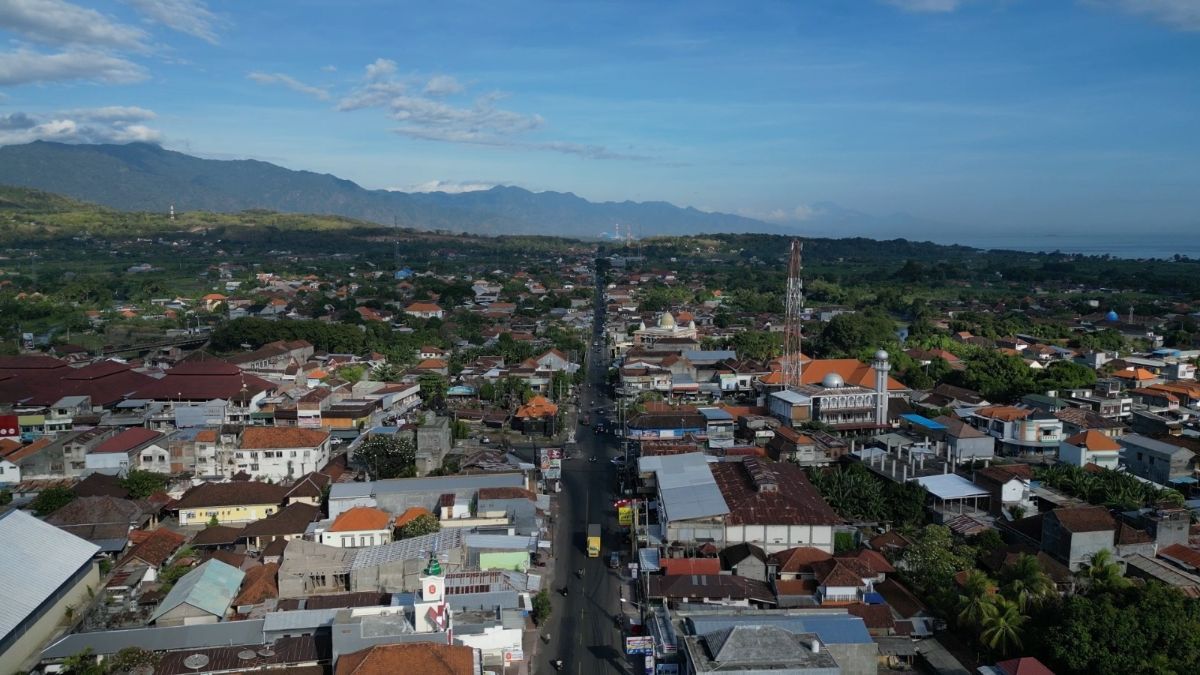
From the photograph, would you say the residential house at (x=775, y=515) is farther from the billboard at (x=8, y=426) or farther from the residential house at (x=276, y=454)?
the billboard at (x=8, y=426)

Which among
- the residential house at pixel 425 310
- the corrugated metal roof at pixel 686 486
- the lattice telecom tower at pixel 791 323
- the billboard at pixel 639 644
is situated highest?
the lattice telecom tower at pixel 791 323

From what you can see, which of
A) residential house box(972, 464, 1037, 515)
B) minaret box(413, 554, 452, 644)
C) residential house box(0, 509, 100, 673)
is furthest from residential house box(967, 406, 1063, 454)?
residential house box(0, 509, 100, 673)

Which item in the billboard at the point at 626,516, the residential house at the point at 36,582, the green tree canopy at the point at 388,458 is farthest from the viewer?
the green tree canopy at the point at 388,458

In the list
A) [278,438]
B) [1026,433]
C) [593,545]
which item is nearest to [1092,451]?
[1026,433]

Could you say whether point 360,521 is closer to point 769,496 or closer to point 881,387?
point 769,496

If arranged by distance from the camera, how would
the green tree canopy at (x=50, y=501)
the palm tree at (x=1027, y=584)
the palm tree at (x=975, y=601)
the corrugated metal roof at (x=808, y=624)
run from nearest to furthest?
1. the corrugated metal roof at (x=808, y=624)
2. the palm tree at (x=975, y=601)
3. the palm tree at (x=1027, y=584)
4. the green tree canopy at (x=50, y=501)

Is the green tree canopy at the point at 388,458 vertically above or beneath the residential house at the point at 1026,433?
beneath

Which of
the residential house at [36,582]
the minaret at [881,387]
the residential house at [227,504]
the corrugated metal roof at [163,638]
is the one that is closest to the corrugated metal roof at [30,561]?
the residential house at [36,582]
